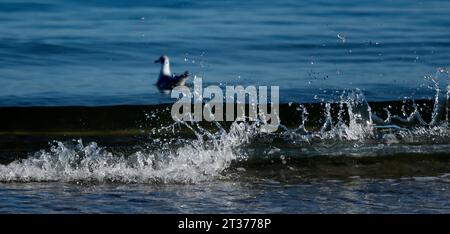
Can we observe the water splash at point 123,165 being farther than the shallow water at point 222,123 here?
Yes

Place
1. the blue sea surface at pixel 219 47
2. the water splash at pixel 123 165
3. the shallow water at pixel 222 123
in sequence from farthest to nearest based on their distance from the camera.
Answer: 1. the blue sea surface at pixel 219 47
2. the water splash at pixel 123 165
3. the shallow water at pixel 222 123

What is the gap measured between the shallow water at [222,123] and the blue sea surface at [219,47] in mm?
36

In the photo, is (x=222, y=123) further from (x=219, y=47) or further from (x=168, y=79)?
(x=219, y=47)

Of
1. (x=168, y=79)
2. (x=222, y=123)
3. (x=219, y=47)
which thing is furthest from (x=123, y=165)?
(x=219, y=47)

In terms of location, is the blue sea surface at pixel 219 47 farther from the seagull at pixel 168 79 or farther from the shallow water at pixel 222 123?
the seagull at pixel 168 79

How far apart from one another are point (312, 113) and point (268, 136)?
1617 mm

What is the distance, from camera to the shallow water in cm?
854

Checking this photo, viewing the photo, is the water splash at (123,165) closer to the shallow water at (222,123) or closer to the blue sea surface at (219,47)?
the shallow water at (222,123)

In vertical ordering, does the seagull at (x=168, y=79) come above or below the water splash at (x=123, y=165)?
above

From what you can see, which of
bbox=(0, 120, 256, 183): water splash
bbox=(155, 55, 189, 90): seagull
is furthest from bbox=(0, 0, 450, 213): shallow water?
bbox=(155, 55, 189, 90): seagull

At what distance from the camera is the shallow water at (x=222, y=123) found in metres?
8.54

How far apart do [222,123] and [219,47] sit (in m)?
5.46

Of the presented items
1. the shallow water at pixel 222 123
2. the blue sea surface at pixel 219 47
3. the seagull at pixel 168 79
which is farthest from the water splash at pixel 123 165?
the seagull at pixel 168 79

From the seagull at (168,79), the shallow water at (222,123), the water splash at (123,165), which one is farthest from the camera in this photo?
the seagull at (168,79)
